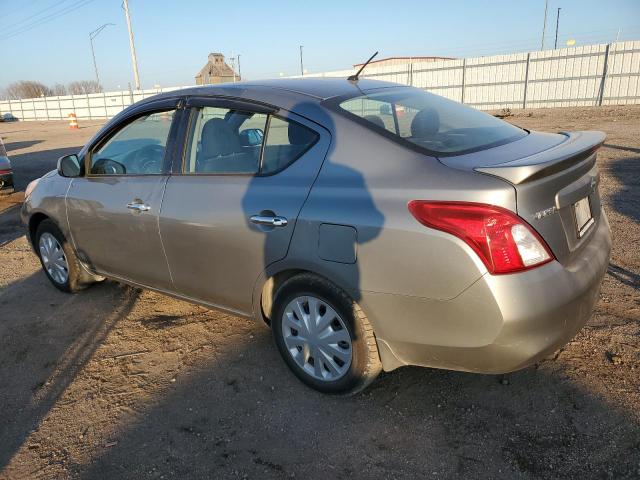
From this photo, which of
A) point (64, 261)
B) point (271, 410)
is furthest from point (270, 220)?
point (64, 261)

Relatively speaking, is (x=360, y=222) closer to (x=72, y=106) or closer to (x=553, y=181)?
(x=553, y=181)

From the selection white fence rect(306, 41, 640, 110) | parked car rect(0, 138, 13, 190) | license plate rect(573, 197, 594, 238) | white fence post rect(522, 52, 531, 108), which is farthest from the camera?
white fence post rect(522, 52, 531, 108)

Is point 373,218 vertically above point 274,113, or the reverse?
point 274,113

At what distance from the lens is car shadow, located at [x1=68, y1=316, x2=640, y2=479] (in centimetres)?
228

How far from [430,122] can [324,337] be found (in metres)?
1.37

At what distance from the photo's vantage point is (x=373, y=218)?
234 cm

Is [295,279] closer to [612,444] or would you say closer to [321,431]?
[321,431]

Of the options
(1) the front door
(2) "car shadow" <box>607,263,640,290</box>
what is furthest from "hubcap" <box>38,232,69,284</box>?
(2) "car shadow" <box>607,263,640,290</box>

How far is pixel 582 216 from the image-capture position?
8.32 ft

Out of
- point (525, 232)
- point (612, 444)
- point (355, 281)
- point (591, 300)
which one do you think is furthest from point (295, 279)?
point (612, 444)

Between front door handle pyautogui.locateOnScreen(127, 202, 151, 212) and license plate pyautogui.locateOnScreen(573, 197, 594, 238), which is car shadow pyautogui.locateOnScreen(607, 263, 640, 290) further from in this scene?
front door handle pyautogui.locateOnScreen(127, 202, 151, 212)

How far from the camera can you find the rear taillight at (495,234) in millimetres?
2100

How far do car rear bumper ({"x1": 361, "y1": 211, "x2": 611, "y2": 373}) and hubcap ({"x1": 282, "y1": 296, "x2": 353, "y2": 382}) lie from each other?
0.83ft

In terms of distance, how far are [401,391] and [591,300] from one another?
1097 millimetres
